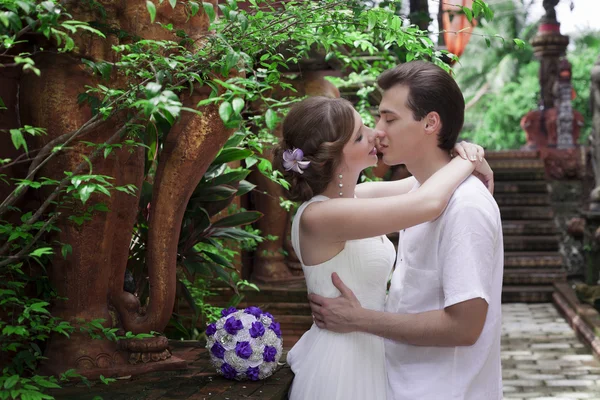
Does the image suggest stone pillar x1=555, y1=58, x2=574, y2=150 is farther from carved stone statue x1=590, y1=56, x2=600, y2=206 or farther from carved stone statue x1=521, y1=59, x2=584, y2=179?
carved stone statue x1=590, y1=56, x2=600, y2=206

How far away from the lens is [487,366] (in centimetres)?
261

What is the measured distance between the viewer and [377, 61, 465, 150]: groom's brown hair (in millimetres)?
2607

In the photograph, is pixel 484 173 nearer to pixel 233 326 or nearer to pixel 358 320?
pixel 358 320

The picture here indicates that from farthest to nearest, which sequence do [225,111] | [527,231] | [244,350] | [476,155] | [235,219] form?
[527,231], [235,219], [244,350], [476,155], [225,111]

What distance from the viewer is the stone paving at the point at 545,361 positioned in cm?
614

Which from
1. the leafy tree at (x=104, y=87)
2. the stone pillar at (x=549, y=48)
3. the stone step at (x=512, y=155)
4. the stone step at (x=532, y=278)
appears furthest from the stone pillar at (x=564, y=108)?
the leafy tree at (x=104, y=87)

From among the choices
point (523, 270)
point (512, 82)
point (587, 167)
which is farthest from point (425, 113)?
point (512, 82)

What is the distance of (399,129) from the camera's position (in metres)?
2.66

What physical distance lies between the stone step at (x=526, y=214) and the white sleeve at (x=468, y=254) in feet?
33.1

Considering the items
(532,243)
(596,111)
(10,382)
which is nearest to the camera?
(10,382)

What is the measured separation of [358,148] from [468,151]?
0.38m

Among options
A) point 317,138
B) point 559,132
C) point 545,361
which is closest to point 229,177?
point 317,138

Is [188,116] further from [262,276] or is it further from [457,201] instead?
[262,276]

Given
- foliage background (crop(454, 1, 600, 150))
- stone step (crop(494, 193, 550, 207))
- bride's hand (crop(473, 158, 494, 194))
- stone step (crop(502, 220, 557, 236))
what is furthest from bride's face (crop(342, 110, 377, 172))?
foliage background (crop(454, 1, 600, 150))
